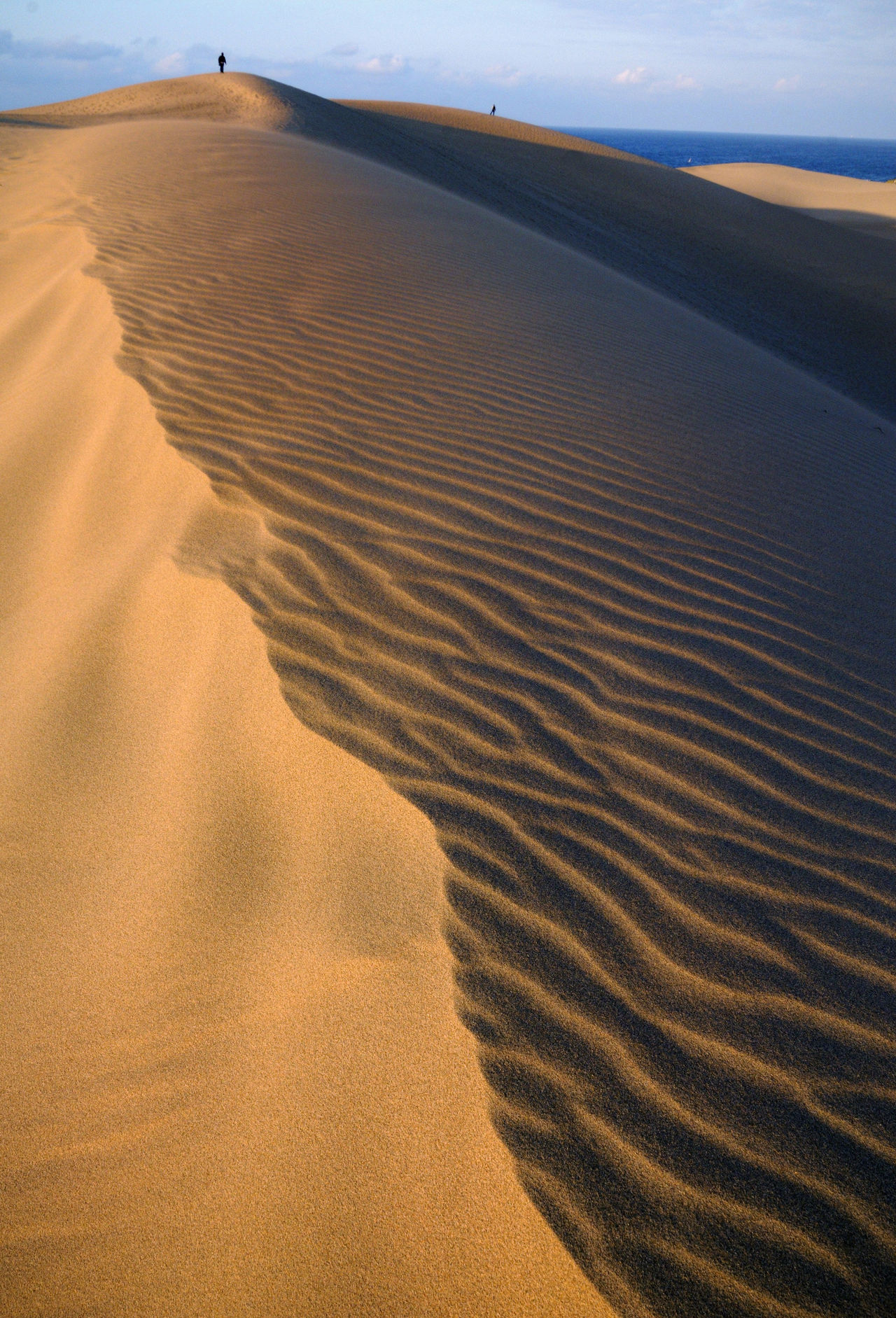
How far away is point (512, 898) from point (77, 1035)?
1090 mm

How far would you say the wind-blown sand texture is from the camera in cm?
161

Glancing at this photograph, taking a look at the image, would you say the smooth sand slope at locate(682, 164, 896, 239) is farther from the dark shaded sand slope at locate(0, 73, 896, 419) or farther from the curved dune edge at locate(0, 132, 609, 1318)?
the curved dune edge at locate(0, 132, 609, 1318)

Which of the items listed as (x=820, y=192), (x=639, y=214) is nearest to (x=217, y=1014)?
(x=639, y=214)

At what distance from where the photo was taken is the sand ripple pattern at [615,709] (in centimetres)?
163

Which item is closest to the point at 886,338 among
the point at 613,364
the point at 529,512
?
the point at 613,364

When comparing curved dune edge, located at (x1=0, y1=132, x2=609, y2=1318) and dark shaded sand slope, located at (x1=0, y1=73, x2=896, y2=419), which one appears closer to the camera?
curved dune edge, located at (x1=0, y1=132, x2=609, y2=1318)

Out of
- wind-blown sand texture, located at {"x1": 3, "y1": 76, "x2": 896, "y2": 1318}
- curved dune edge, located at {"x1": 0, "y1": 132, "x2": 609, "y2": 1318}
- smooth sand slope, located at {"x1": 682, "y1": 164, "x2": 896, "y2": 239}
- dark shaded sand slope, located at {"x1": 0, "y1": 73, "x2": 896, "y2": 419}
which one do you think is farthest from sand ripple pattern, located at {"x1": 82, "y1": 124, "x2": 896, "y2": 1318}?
smooth sand slope, located at {"x1": 682, "y1": 164, "x2": 896, "y2": 239}

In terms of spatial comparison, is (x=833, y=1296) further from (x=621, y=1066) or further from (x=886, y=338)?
(x=886, y=338)

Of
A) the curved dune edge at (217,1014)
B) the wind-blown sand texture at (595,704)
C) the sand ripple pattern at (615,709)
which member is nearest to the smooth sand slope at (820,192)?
the wind-blown sand texture at (595,704)

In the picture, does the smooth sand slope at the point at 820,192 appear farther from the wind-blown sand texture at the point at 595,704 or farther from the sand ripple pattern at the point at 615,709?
the sand ripple pattern at the point at 615,709

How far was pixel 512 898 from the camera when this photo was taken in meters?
2.06

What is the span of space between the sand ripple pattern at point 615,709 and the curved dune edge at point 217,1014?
123 mm

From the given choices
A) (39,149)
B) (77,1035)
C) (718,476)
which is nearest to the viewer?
(77,1035)

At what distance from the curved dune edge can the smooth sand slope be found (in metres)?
24.7
